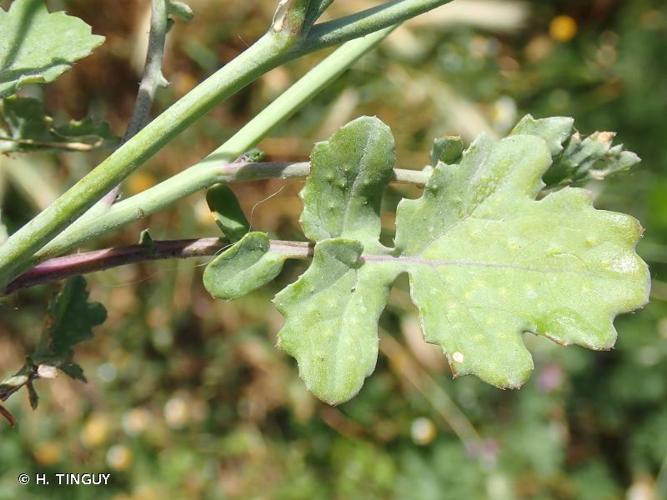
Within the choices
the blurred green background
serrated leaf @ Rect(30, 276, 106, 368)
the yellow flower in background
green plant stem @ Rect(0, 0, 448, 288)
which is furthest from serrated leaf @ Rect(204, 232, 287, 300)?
the yellow flower in background

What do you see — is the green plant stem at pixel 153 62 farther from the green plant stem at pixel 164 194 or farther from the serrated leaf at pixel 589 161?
the serrated leaf at pixel 589 161

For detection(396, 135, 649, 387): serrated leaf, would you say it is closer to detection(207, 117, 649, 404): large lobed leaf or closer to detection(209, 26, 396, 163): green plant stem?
detection(207, 117, 649, 404): large lobed leaf

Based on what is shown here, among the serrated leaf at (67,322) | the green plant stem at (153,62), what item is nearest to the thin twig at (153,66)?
the green plant stem at (153,62)

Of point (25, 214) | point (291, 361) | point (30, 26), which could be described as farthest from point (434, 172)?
point (25, 214)

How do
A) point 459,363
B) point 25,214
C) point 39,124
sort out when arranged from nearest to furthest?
point 459,363, point 39,124, point 25,214

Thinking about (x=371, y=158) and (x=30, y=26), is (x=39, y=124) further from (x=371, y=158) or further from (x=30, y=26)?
(x=371, y=158)
